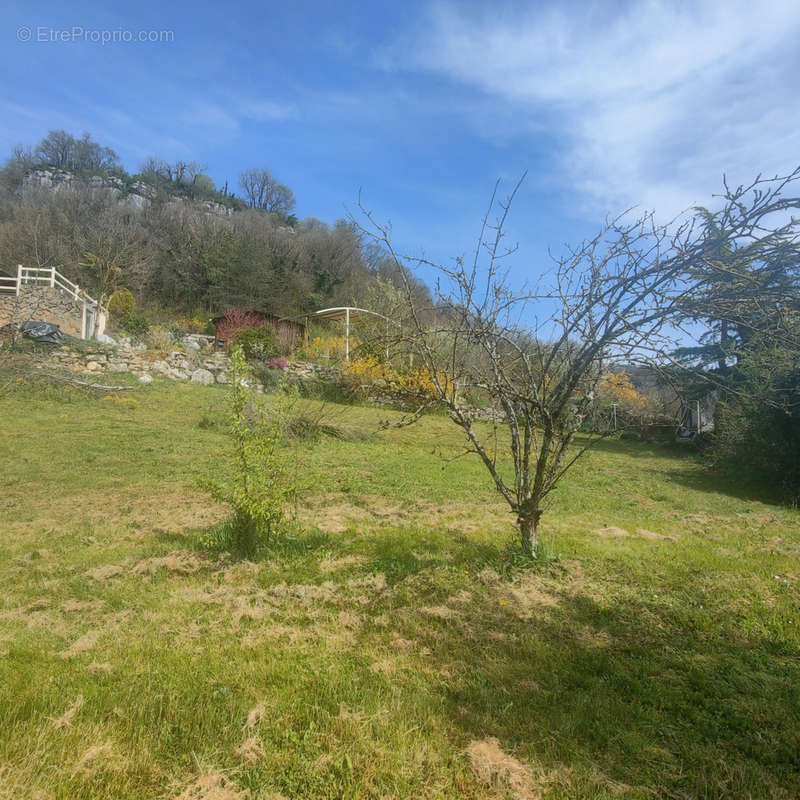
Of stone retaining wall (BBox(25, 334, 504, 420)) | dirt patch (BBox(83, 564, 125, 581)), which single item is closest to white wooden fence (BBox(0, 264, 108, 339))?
stone retaining wall (BBox(25, 334, 504, 420))

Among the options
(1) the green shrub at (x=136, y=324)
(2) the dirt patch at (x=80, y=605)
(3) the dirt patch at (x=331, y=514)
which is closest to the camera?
(2) the dirt patch at (x=80, y=605)

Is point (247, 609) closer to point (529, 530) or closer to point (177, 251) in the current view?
point (529, 530)

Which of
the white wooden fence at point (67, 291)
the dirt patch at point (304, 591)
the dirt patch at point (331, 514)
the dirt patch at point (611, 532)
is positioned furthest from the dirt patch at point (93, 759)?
the white wooden fence at point (67, 291)

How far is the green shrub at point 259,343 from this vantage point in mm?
20156

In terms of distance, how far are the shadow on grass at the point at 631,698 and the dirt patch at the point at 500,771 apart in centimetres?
7

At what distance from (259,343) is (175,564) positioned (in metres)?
17.4

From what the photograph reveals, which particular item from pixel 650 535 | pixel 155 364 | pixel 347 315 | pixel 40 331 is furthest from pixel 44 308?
pixel 650 535

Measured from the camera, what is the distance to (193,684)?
7.45ft

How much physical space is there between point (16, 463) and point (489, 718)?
828 centimetres

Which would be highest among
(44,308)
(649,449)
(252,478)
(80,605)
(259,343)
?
(44,308)

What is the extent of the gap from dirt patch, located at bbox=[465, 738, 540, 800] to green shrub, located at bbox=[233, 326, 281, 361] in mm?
18855

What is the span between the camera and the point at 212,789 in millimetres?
1663

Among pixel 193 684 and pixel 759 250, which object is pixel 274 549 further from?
pixel 759 250

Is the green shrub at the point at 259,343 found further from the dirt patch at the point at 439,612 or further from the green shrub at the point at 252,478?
the dirt patch at the point at 439,612
